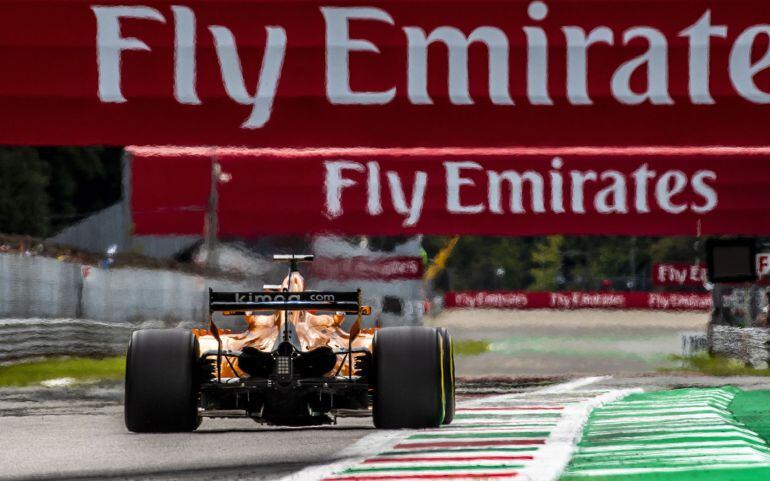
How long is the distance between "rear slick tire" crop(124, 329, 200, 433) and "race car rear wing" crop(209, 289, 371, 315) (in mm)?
364

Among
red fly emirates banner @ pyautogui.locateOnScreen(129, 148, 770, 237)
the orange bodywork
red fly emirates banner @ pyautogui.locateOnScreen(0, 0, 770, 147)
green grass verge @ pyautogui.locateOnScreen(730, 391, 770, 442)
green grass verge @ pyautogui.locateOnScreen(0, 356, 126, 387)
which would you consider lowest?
green grass verge @ pyautogui.locateOnScreen(0, 356, 126, 387)

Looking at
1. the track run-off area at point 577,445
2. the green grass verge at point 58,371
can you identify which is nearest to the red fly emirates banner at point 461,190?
the track run-off area at point 577,445

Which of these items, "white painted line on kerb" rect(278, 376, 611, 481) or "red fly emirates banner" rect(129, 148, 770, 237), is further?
"red fly emirates banner" rect(129, 148, 770, 237)

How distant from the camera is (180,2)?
11.3 metres

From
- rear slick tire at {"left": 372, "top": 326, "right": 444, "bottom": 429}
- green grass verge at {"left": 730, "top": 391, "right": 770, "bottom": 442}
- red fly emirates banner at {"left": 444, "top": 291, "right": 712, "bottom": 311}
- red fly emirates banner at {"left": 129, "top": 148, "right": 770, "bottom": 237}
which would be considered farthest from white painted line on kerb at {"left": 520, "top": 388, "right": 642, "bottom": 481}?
red fly emirates banner at {"left": 444, "top": 291, "right": 712, "bottom": 311}

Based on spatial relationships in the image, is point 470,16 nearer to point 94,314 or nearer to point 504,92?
point 504,92

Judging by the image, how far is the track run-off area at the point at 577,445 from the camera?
10391 mm

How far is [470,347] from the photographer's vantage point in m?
43.6

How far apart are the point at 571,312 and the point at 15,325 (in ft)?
31.2

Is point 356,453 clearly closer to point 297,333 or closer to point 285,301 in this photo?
point 285,301

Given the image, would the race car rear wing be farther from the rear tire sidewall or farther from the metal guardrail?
the metal guardrail

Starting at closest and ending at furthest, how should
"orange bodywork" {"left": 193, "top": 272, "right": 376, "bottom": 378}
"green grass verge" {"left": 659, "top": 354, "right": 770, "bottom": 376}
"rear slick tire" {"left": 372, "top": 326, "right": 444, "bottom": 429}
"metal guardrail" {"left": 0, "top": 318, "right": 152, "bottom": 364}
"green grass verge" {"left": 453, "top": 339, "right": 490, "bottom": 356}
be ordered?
"rear slick tire" {"left": 372, "top": 326, "right": 444, "bottom": 429} < "orange bodywork" {"left": 193, "top": 272, "right": 376, "bottom": 378} < "metal guardrail" {"left": 0, "top": 318, "right": 152, "bottom": 364} < "green grass verge" {"left": 659, "top": 354, "right": 770, "bottom": 376} < "green grass verge" {"left": 453, "top": 339, "right": 490, "bottom": 356}

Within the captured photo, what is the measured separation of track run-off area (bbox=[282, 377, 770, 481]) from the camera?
10391 millimetres

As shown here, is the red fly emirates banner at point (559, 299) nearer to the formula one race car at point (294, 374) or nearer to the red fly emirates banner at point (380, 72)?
the formula one race car at point (294, 374)
